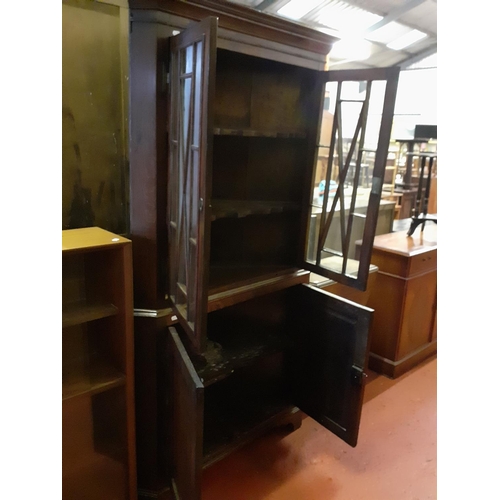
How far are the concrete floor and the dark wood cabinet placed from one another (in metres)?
0.20

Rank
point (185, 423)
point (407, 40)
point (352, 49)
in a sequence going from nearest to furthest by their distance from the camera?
point (185, 423) → point (352, 49) → point (407, 40)

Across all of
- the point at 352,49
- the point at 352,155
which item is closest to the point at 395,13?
the point at 352,49

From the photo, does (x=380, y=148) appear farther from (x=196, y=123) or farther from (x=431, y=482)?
(x=431, y=482)

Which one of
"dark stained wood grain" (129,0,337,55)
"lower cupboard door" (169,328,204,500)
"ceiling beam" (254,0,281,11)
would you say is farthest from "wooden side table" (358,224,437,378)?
"ceiling beam" (254,0,281,11)

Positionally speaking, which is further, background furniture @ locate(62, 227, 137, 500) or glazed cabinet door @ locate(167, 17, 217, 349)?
background furniture @ locate(62, 227, 137, 500)

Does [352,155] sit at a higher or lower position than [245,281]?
higher

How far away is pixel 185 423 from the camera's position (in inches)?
58.1

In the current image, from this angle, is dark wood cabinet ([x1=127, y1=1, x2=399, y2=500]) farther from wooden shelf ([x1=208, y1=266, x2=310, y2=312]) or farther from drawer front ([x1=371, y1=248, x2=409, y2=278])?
drawer front ([x1=371, y1=248, x2=409, y2=278])

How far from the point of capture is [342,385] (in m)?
1.94

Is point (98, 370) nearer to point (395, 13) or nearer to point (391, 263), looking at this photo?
point (391, 263)

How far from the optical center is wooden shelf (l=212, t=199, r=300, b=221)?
1.74 meters

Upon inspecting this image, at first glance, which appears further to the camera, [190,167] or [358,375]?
[358,375]

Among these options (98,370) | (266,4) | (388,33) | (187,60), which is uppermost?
(388,33)

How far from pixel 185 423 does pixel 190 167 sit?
88 centimetres
